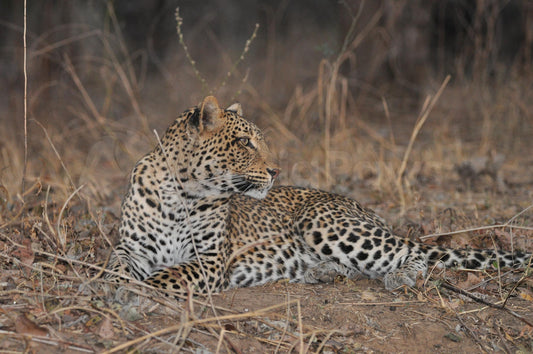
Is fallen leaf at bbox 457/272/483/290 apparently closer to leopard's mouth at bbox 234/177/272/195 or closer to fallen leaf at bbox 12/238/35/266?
leopard's mouth at bbox 234/177/272/195

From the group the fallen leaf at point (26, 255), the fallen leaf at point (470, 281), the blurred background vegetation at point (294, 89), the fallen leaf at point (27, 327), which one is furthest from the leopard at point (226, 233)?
the fallen leaf at point (27, 327)

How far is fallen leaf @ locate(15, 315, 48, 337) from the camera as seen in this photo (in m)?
3.97

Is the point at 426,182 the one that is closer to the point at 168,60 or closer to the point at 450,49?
the point at 450,49

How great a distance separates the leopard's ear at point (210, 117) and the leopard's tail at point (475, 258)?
2.29 metres

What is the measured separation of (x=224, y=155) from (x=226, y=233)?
31.0 inches

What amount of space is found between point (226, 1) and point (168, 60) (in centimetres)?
860

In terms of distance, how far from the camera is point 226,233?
582cm

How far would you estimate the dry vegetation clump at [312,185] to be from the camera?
4.31 m

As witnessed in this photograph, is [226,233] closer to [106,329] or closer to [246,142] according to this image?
[246,142]

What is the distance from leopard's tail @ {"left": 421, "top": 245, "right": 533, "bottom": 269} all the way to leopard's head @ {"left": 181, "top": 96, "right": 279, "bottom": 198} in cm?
177

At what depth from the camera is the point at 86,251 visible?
616cm

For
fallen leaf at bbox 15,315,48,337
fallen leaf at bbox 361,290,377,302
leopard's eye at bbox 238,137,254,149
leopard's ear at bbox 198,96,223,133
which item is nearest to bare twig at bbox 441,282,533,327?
fallen leaf at bbox 361,290,377,302

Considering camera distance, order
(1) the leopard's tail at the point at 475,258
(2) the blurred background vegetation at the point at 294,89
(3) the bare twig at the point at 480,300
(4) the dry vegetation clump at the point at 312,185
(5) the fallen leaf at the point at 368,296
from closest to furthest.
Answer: (4) the dry vegetation clump at the point at 312,185 → (3) the bare twig at the point at 480,300 → (5) the fallen leaf at the point at 368,296 → (1) the leopard's tail at the point at 475,258 → (2) the blurred background vegetation at the point at 294,89

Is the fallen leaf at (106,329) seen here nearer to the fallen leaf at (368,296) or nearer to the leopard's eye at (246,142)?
the leopard's eye at (246,142)
